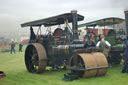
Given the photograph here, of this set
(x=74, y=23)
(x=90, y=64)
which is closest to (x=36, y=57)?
(x=74, y=23)

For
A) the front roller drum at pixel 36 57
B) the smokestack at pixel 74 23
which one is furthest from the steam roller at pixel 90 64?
the front roller drum at pixel 36 57

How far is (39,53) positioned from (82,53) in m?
1.65

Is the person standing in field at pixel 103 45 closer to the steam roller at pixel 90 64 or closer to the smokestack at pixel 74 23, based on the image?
the smokestack at pixel 74 23

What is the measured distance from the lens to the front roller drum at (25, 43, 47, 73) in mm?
6195

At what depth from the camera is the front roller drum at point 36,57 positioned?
20.3 feet

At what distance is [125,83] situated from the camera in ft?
14.3

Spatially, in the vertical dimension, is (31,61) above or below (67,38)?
below

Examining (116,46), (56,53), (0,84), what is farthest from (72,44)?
(0,84)

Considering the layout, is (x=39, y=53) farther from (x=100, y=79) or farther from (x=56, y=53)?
(x=100, y=79)

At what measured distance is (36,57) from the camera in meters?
6.57

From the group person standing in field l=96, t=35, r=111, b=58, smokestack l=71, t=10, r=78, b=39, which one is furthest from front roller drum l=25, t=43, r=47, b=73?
person standing in field l=96, t=35, r=111, b=58

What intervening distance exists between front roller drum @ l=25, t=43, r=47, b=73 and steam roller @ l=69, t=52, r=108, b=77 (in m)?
1.32

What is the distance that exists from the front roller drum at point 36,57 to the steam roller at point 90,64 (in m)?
1.32

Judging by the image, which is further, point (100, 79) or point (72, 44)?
point (72, 44)
